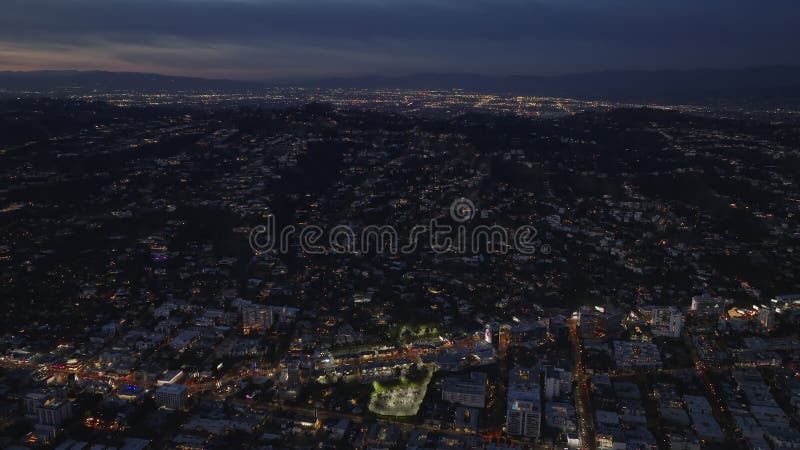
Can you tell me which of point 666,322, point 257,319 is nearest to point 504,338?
point 666,322

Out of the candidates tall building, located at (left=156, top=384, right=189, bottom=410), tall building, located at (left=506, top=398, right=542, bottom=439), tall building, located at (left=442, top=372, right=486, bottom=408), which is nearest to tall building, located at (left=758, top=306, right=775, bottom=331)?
A: tall building, located at (left=506, top=398, right=542, bottom=439)

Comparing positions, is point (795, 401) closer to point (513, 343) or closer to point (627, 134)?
point (513, 343)

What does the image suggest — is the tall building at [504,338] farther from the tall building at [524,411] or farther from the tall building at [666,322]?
the tall building at [666,322]

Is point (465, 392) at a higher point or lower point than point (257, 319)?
lower

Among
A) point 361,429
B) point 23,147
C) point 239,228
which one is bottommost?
point 361,429

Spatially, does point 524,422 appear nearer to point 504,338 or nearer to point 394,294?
point 504,338

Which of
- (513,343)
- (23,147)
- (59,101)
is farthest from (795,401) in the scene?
(59,101)

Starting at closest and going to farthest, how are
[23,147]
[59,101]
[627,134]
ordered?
[23,147], [627,134], [59,101]
